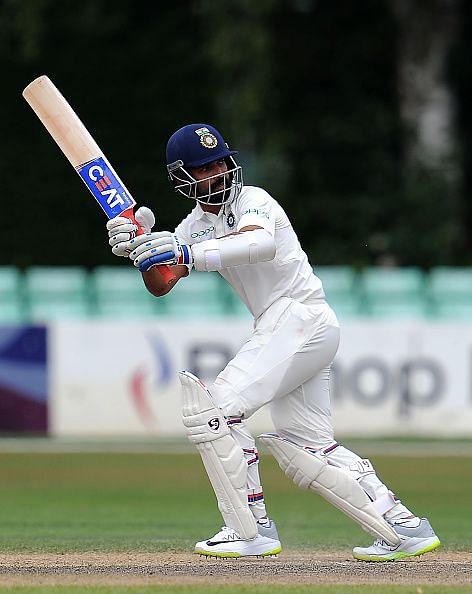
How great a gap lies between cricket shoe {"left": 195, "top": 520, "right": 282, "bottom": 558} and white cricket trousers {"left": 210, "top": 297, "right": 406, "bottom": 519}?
0.12 meters

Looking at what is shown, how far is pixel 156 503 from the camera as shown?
27.3 ft

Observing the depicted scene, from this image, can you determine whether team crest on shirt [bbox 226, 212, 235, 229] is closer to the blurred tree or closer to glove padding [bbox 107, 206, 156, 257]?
glove padding [bbox 107, 206, 156, 257]

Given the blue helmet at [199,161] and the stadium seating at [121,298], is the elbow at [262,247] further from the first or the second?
the stadium seating at [121,298]

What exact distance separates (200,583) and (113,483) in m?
4.38

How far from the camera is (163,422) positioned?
38.0 feet

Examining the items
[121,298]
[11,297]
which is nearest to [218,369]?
[121,298]

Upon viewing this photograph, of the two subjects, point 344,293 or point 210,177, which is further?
point 344,293

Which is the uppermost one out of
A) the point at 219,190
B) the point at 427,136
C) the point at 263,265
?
the point at 427,136

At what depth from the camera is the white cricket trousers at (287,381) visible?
5297 mm

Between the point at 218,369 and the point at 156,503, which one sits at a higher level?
the point at 218,369

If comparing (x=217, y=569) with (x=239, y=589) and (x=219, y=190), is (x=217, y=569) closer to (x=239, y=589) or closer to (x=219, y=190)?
(x=239, y=589)

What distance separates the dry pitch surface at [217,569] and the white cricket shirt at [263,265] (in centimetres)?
91

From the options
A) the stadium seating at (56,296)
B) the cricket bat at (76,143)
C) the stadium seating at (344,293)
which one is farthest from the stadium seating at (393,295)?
the cricket bat at (76,143)

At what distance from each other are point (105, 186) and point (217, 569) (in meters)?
1.41
